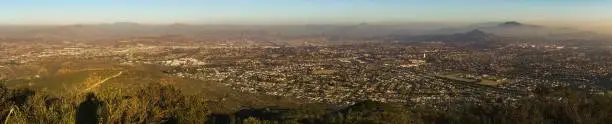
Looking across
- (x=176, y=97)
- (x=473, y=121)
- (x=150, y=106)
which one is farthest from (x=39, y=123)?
(x=473, y=121)

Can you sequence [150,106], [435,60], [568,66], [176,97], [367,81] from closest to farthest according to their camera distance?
[150,106]
[176,97]
[367,81]
[568,66]
[435,60]

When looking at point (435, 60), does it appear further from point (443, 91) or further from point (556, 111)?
point (556, 111)

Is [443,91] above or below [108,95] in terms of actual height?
below

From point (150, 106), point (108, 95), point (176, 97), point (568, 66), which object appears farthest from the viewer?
point (568, 66)

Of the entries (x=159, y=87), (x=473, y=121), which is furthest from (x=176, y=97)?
(x=473, y=121)

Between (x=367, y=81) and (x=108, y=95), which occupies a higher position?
(x=108, y=95)

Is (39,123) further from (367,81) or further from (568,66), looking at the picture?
(568,66)

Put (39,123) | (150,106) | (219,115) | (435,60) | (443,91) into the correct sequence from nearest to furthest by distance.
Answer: (39,123) → (150,106) → (219,115) → (443,91) → (435,60)

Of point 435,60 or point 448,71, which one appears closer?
point 448,71

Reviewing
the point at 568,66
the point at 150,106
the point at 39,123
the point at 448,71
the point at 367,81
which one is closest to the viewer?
the point at 39,123
